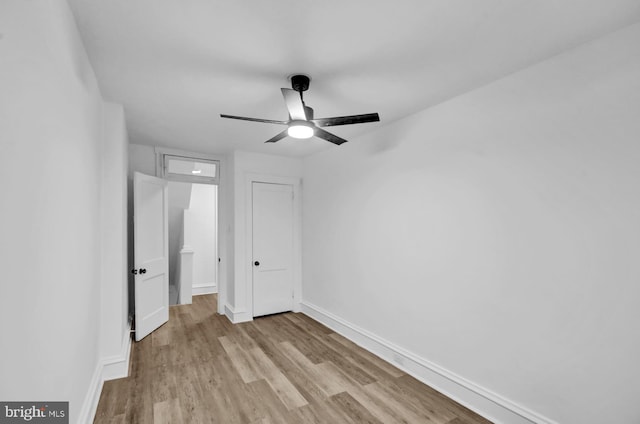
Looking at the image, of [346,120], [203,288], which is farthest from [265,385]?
[203,288]

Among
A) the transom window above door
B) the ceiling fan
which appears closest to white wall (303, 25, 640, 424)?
the ceiling fan

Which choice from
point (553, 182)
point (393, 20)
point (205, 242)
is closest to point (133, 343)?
point (205, 242)

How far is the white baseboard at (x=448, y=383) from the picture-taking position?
2.04 metres

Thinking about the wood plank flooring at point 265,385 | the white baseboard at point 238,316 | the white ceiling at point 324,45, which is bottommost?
the wood plank flooring at point 265,385

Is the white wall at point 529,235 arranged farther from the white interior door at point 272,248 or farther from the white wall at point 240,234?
the white wall at point 240,234

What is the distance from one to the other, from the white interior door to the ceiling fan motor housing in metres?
2.42

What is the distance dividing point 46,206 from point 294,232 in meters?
3.55

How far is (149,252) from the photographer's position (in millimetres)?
3674

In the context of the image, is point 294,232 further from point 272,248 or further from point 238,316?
point 238,316

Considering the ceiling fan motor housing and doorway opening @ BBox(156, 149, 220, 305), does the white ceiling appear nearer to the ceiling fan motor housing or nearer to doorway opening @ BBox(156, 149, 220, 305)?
the ceiling fan motor housing

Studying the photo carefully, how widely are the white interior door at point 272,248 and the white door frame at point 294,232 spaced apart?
5 cm

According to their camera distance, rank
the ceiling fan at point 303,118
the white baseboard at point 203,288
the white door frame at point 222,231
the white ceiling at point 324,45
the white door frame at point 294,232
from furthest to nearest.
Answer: the white baseboard at point 203,288 → the white door frame at point 222,231 → the white door frame at point 294,232 → the ceiling fan at point 303,118 → the white ceiling at point 324,45

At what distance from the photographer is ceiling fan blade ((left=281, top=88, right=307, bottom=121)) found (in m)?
1.91

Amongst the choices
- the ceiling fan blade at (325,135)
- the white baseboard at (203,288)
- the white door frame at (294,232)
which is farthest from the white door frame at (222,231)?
the ceiling fan blade at (325,135)
